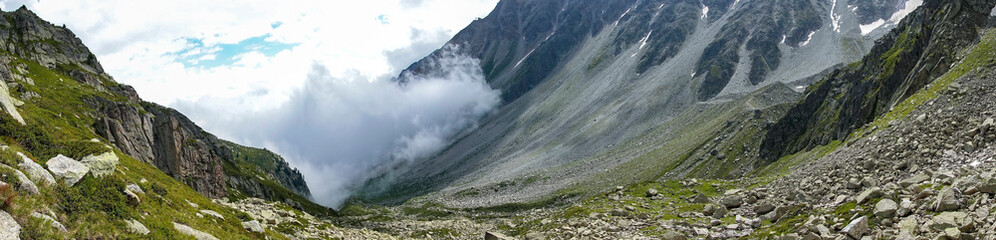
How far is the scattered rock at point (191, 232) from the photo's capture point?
22.7m

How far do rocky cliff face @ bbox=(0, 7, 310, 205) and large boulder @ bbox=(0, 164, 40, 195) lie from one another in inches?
2452

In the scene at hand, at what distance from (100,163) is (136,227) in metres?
6.37

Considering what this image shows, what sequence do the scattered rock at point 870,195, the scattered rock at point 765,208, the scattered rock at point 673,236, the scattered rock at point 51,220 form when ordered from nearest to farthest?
the scattered rock at point 51,220, the scattered rock at point 870,195, the scattered rock at point 673,236, the scattered rock at point 765,208

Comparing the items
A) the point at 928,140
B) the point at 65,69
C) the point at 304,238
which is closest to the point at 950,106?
the point at 928,140

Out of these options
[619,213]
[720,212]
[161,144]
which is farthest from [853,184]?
[161,144]

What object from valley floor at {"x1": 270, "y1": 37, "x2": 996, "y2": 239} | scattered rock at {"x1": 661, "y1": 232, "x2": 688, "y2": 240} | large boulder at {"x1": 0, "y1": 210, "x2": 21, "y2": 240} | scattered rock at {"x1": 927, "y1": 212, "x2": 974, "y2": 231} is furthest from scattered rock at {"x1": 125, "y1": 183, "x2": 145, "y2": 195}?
scattered rock at {"x1": 927, "y1": 212, "x2": 974, "y2": 231}

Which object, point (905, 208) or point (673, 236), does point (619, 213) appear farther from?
point (905, 208)

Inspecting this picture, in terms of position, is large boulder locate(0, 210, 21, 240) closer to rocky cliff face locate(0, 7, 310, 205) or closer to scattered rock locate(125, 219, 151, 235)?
scattered rock locate(125, 219, 151, 235)

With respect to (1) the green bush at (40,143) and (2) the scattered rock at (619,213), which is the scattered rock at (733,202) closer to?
(2) the scattered rock at (619,213)

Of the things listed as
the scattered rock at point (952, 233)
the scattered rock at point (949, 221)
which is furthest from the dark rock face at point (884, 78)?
the scattered rock at point (952, 233)

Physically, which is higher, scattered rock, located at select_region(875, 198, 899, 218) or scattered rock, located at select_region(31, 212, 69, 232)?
scattered rock, located at select_region(31, 212, 69, 232)

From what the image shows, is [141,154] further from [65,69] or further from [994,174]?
[994,174]

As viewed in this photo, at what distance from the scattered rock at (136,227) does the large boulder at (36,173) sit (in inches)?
→ 108

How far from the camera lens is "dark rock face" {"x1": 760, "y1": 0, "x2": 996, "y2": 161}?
6894 cm
